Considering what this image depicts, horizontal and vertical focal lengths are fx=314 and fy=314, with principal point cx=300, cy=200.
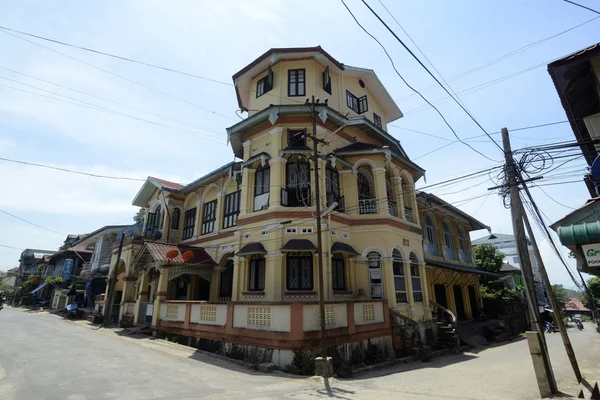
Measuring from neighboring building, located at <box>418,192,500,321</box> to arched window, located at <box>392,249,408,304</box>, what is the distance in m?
5.09

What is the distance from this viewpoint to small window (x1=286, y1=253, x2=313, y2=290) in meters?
13.9

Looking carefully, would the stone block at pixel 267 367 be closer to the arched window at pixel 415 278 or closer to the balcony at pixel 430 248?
the arched window at pixel 415 278

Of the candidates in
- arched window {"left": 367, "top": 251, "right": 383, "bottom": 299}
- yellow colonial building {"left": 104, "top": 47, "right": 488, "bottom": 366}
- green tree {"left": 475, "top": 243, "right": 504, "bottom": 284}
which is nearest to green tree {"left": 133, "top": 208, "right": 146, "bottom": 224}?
yellow colonial building {"left": 104, "top": 47, "right": 488, "bottom": 366}

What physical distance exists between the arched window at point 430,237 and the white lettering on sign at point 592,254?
16002 mm

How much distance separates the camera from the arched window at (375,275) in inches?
580

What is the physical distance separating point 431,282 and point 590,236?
1554cm

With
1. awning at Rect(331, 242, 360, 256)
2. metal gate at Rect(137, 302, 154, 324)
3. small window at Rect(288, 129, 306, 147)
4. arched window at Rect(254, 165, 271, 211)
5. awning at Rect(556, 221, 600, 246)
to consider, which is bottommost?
metal gate at Rect(137, 302, 154, 324)

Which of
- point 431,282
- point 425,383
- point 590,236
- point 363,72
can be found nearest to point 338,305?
point 425,383

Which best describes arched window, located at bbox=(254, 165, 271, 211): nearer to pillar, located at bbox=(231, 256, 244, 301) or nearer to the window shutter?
pillar, located at bbox=(231, 256, 244, 301)

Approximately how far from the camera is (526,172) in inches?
369

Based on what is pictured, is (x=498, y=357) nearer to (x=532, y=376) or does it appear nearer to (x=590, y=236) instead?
(x=532, y=376)

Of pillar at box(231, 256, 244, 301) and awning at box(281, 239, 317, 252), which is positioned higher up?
awning at box(281, 239, 317, 252)

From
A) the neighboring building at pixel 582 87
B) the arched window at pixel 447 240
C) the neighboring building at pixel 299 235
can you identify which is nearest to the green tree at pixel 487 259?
the arched window at pixel 447 240

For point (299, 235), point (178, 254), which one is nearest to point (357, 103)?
point (299, 235)
